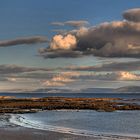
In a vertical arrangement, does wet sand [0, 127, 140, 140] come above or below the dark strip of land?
below

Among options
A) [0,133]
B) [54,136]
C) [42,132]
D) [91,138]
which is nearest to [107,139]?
[91,138]

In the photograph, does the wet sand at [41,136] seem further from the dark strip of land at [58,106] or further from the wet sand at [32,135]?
the dark strip of land at [58,106]

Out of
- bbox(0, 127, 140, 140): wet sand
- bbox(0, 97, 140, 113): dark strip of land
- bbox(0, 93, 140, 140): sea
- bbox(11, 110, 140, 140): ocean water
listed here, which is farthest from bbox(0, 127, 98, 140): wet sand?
bbox(0, 97, 140, 113): dark strip of land

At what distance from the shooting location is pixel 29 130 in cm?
4003

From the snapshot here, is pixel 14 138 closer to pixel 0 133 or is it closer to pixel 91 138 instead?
pixel 0 133

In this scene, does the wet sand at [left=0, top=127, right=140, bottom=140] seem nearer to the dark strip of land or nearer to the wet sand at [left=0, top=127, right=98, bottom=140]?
the wet sand at [left=0, top=127, right=98, bottom=140]

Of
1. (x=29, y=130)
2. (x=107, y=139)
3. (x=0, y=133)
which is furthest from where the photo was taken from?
(x=29, y=130)

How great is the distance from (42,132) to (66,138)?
16.5ft

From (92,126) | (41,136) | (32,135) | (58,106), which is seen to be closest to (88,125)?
(92,126)

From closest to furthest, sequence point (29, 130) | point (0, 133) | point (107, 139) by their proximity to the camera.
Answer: point (107, 139) < point (0, 133) < point (29, 130)

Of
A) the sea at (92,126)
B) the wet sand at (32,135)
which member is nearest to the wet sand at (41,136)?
the wet sand at (32,135)

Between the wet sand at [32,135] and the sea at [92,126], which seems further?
the sea at [92,126]

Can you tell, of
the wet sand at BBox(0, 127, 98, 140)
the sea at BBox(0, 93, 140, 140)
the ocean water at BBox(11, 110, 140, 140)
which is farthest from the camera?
the ocean water at BBox(11, 110, 140, 140)

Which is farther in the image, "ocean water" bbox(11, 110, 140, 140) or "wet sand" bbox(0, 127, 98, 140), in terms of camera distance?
"ocean water" bbox(11, 110, 140, 140)
